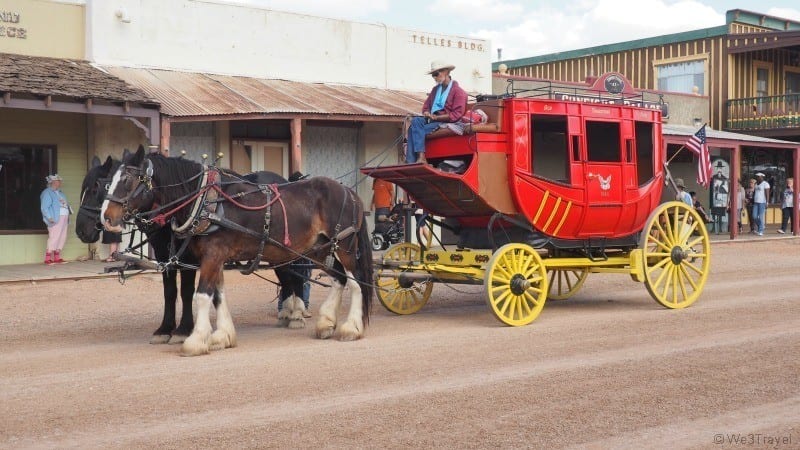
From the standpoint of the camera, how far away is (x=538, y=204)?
10.6m

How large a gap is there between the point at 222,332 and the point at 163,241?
47.4 inches

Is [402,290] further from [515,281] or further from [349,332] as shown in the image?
[349,332]

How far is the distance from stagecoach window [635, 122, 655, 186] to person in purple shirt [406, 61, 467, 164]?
107 inches

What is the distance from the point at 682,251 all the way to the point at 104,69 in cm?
1085

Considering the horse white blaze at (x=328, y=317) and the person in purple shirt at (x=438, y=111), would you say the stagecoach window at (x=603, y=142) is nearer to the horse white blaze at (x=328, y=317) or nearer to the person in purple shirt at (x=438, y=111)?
the person in purple shirt at (x=438, y=111)

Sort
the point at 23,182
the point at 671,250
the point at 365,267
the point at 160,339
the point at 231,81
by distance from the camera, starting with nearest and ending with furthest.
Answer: the point at 160,339 < the point at 365,267 < the point at 671,250 < the point at 23,182 < the point at 231,81

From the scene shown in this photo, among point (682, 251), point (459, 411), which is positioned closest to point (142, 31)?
point (682, 251)

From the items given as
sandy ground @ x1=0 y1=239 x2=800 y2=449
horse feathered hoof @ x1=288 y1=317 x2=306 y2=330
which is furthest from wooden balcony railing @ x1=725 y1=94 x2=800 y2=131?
horse feathered hoof @ x1=288 y1=317 x2=306 y2=330

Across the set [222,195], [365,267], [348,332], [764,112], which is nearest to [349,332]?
[348,332]

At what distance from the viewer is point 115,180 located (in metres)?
8.35

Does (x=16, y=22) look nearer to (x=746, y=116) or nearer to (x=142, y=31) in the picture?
(x=142, y=31)

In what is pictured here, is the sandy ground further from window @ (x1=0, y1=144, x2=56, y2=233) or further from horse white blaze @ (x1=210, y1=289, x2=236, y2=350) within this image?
window @ (x1=0, y1=144, x2=56, y2=233)

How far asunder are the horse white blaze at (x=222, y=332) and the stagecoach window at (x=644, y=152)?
5804mm

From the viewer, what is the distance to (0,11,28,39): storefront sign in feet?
52.9
